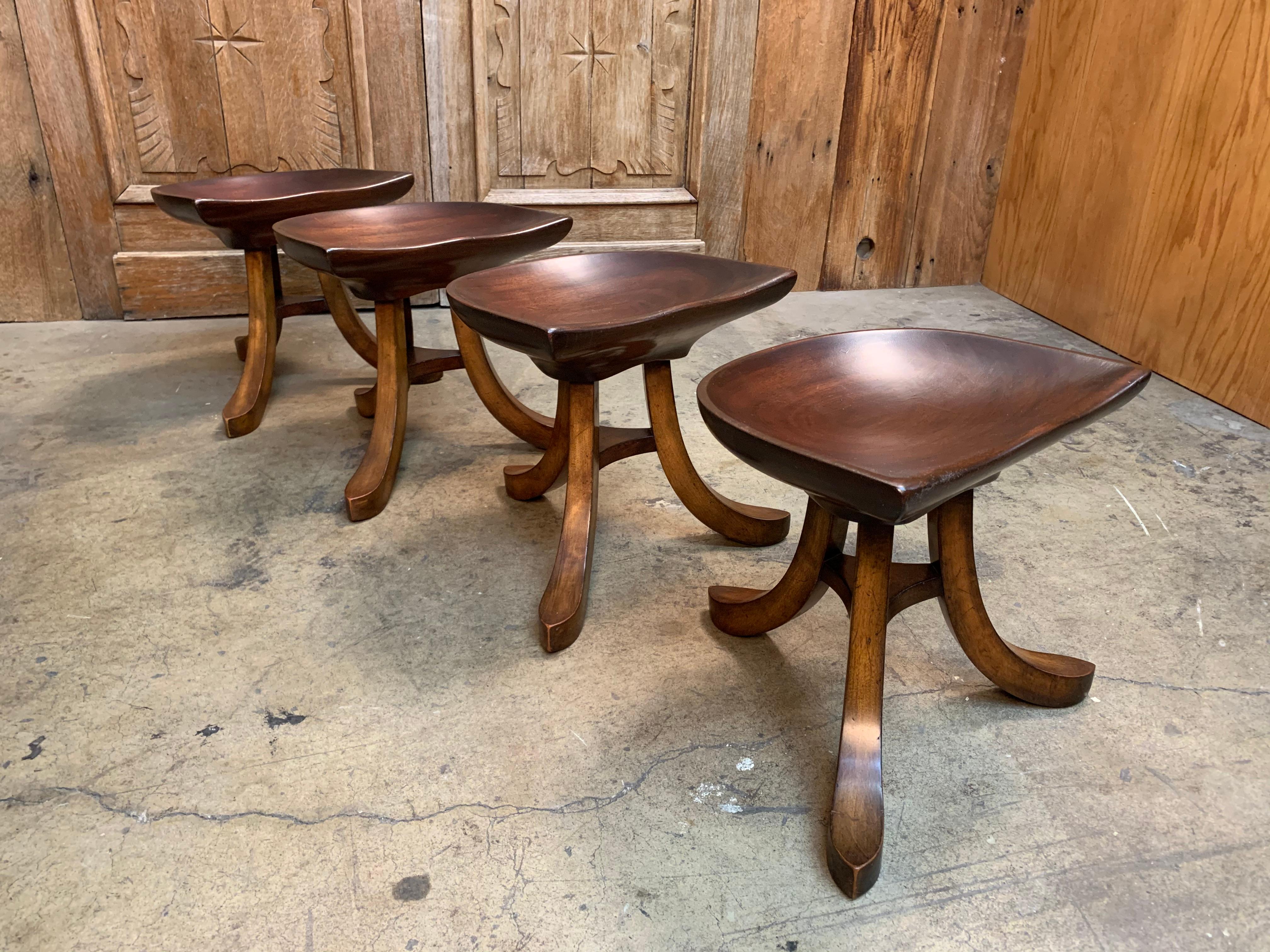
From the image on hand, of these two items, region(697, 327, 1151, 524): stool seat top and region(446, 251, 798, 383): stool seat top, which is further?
region(446, 251, 798, 383): stool seat top

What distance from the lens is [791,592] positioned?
137 centimetres

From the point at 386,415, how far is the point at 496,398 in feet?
0.83

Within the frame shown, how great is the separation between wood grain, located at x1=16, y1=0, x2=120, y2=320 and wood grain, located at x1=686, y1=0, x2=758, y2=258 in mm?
1747

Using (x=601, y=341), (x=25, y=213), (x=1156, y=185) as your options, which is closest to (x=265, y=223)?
(x=25, y=213)

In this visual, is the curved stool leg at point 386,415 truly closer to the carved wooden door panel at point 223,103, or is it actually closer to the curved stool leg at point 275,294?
the curved stool leg at point 275,294

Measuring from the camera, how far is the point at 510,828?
1151mm

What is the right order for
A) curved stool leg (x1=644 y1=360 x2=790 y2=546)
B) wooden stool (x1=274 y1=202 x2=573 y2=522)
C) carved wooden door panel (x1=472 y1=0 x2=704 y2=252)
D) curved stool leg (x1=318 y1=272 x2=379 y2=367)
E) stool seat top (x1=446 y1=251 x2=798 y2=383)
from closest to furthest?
stool seat top (x1=446 y1=251 x2=798 y2=383) → curved stool leg (x1=644 y1=360 x2=790 y2=546) → wooden stool (x1=274 y1=202 x2=573 y2=522) → curved stool leg (x1=318 y1=272 x2=379 y2=367) → carved wooden door panel (x1=472 y1=0 x2=704 y2=252)

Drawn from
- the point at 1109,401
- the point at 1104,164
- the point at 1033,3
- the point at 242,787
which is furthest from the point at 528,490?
the point at 1033,3

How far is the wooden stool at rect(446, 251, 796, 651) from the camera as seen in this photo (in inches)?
54.0

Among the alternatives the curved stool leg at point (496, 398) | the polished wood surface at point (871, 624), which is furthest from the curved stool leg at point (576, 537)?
the curved stool leg at point (496, 398)

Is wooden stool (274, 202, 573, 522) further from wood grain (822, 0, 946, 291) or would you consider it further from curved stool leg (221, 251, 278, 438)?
wood grain (822, 0, 946, 291)

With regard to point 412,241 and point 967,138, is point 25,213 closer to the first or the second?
point 412,241

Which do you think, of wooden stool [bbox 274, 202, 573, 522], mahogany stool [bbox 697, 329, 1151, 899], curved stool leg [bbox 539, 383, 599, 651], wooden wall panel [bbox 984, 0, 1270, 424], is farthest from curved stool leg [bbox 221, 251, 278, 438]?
wooden wall panel [bbox 984, 0, 1270, 424]

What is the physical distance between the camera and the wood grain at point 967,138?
308 centimetres
